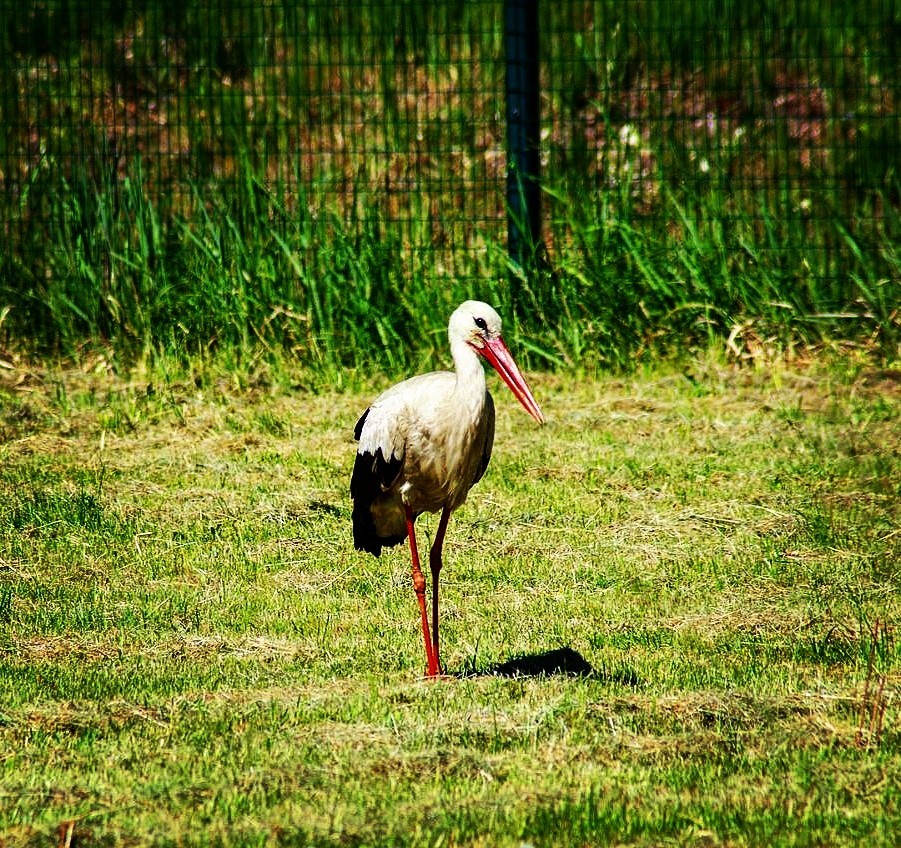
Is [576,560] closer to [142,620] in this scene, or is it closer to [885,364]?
[142,620]

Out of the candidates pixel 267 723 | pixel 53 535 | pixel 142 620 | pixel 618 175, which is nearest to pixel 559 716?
pixel 267 723

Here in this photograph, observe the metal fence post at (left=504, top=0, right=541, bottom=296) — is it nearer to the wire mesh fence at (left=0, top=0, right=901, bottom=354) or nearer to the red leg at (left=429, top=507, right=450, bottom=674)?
the wire mesh fence at (left=0, top=0, right=901, bottom=354)

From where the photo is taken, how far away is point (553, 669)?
4715mm

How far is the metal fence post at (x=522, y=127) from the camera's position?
29.9 feet

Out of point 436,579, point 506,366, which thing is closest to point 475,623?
point 436,579

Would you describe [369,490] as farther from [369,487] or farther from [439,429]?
[439,429]

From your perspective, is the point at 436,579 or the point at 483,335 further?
the point at 436,579

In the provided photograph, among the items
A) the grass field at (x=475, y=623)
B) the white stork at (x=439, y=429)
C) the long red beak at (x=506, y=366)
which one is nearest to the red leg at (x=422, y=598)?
the white stork at (x=439, y=429)

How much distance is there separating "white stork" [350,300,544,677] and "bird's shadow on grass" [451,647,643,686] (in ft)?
0.60

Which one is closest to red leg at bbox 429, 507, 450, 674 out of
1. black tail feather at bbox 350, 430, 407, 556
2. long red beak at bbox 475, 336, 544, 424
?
black tail feather at bbox 350, 430, 407, 556

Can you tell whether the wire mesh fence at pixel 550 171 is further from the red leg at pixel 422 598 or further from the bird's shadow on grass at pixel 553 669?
the bird's shadow on grass at pixel 553 669

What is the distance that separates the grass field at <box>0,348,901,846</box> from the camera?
3646mm

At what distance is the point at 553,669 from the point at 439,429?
0.84 metres

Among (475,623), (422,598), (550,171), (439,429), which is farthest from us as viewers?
(550,171)
